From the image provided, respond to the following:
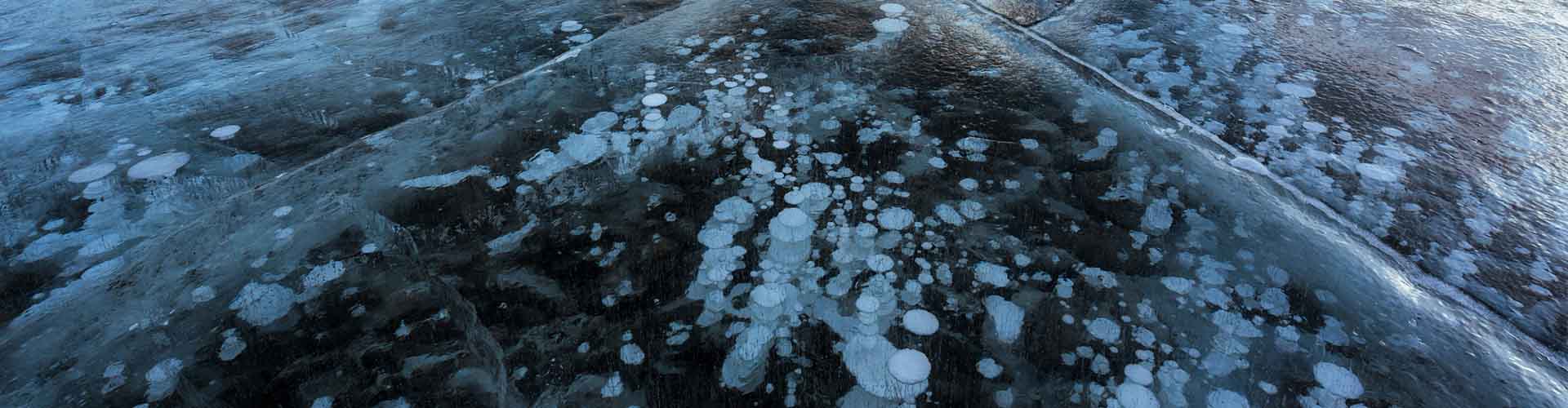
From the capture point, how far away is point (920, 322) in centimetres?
124

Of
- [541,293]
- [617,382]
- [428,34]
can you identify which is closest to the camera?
[617,382]

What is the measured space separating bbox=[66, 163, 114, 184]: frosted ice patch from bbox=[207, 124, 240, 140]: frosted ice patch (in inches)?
7.9

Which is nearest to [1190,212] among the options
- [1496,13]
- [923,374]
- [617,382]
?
[923,374]

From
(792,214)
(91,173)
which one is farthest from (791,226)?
(91,173)

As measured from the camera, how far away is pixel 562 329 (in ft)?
4.05

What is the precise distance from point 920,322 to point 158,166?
67.7 inches

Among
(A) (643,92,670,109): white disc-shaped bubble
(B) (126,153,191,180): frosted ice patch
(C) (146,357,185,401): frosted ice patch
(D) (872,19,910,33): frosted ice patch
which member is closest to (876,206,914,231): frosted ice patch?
(A) (643,92,670,109): white disc-shaped bubble

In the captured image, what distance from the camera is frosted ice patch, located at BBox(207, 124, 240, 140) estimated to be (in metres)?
1.77

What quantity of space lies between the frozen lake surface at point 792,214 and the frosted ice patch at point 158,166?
12 mm

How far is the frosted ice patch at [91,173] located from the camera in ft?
5.29

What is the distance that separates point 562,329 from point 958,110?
111 cm

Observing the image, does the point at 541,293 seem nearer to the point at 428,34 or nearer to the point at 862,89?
the point at 862,89

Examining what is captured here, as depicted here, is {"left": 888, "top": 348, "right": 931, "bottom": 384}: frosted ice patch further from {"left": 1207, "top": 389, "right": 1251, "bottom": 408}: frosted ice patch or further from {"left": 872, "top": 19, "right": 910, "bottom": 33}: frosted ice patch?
{"left": 872, "top": 19, "right": 910, "bottom": 33}: frosted ice patch

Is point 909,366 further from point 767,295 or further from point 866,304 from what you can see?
point 767,295
